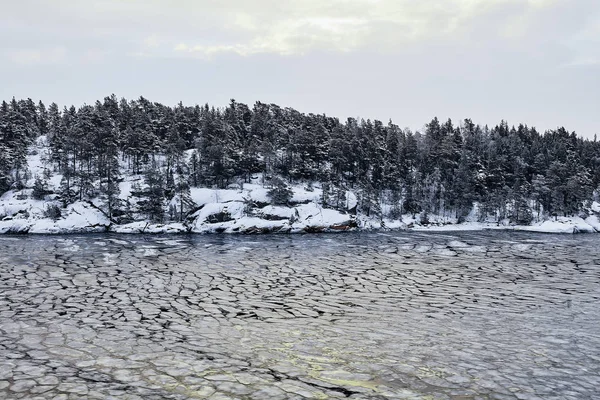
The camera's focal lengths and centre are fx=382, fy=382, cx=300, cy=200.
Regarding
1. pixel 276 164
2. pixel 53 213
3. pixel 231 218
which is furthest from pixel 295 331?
pixel 276 164

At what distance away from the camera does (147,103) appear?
344 feet

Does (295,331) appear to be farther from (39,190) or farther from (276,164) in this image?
(276,164)

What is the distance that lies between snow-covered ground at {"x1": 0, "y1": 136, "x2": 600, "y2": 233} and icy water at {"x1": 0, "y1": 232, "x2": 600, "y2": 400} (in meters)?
31.0

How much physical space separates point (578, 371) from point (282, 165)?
258 feet

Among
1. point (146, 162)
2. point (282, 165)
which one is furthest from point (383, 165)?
point (146, 162)

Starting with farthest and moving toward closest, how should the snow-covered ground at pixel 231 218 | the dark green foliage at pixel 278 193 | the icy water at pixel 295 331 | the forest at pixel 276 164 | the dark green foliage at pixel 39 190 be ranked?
the forest at pixel 276 164 → the dark green foliage at pixel 278 193 → the dark green foliage at pixel 39 190 → the snow-covered ground at pixel 231 218 → the icy water at pixel 295 331

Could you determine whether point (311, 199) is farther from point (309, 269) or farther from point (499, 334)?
point (499, 334)

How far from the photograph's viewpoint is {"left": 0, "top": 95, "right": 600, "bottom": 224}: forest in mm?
71812

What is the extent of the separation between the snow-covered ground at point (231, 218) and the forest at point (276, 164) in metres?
2.09

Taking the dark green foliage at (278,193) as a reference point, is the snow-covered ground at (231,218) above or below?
below

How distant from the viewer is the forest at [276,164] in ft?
236

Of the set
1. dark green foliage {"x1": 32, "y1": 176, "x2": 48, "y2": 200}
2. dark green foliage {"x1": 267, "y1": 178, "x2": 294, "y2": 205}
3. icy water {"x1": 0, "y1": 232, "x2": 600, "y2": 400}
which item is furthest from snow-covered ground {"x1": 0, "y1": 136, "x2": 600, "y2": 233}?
icy water {"x1": 0, "y1": 232, "x2": 600, "y2": 400}

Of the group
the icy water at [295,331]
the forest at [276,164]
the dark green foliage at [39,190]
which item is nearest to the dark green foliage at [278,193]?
the forest at [276,164]

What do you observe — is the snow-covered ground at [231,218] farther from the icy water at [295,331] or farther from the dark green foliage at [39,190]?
the icy water at [295,331]
